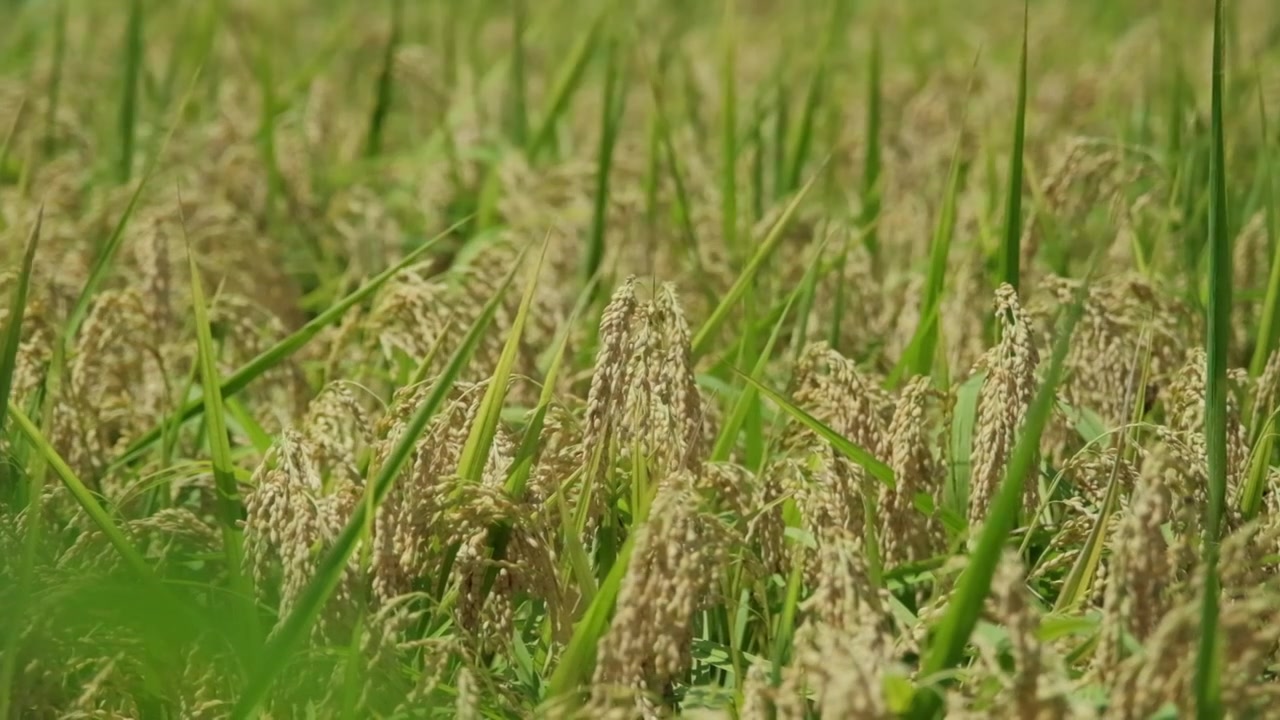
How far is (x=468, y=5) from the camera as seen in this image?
7.09 meters

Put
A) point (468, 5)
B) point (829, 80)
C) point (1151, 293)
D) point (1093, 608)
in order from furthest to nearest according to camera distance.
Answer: point (468, 5), point (829, 80), point (1151, 293), point (1093, 608)

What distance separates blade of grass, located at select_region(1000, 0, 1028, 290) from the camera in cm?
221

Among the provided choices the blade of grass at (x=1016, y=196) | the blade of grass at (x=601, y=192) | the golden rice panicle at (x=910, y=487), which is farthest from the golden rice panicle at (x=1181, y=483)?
the blade of grass at (x=601, y=192)

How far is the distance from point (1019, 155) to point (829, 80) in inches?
102

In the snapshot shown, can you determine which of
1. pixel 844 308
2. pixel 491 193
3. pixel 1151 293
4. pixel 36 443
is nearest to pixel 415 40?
pixel 491 193

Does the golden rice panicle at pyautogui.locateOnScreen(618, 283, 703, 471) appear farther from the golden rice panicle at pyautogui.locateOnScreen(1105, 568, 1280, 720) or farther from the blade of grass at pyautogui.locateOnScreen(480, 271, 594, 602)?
the golden rice panicle at pyautogui.locateOnScreen(1105, 568, 1280, 720)

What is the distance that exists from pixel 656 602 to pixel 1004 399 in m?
0.53

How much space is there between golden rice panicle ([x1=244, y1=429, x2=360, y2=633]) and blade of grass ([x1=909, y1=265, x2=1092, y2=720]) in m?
0.68

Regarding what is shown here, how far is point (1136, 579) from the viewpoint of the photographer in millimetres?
1603

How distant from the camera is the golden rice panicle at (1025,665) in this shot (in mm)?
1467

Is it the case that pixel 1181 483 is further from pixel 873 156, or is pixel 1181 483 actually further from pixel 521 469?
pixel 873 156

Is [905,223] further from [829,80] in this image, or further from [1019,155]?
[1019,155]

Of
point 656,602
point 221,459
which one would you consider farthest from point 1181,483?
point 221,459

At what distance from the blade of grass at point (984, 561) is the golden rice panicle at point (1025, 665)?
0.02m
